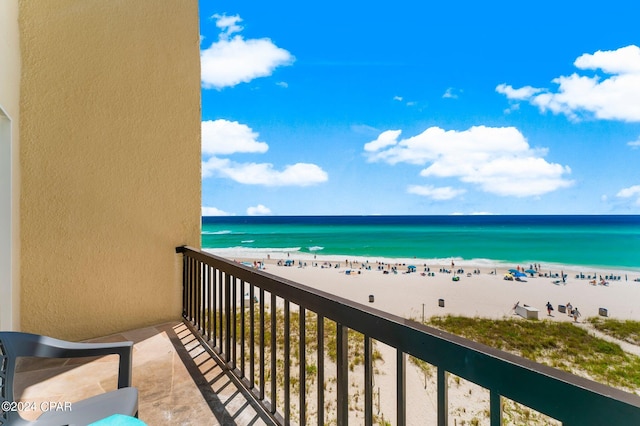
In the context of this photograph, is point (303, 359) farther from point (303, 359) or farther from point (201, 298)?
point (201, 298)

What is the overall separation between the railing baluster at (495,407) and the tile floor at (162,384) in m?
1.32

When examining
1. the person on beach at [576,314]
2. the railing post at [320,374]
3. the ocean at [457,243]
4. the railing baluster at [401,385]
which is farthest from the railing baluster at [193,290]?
the ocean at [457,243]

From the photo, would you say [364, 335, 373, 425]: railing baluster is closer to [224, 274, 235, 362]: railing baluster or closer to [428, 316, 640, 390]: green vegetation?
[224, 274, 235, 362]: railing baluster

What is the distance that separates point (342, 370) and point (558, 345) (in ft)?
26.4

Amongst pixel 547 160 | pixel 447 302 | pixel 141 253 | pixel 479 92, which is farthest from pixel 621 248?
pixel 141 253

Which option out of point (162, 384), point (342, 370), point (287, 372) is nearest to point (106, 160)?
point (162, 384)

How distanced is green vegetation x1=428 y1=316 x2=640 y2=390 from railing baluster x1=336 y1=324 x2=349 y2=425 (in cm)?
604

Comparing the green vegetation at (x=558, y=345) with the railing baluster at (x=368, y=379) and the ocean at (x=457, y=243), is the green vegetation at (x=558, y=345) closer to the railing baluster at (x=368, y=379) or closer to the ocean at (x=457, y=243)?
the railing baluster at (x=368, y=379)

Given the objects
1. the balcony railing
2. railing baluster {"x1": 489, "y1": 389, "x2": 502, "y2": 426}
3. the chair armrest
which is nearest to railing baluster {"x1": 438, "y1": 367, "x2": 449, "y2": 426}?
the balcony railing

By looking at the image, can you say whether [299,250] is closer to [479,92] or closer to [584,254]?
[584,254]

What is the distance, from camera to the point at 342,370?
4.39 feet

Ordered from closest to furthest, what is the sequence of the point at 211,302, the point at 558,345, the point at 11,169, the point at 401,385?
the point at 401,385 < the point at 11,169 < the point at 211,302 < the point at 558,345

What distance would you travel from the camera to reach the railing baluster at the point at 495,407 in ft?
2.64

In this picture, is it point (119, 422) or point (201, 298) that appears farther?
point (201, 298)
